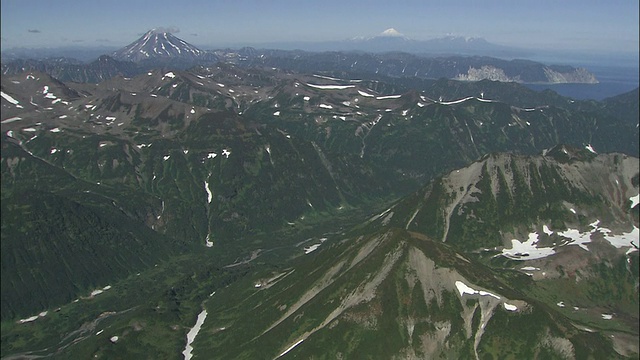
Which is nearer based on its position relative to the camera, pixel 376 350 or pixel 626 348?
pixel 376 350

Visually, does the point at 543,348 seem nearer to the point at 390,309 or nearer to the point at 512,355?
the point at 512,355

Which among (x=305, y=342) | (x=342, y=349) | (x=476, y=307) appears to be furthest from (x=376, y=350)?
(x=476, y=307)

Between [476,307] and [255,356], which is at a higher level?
[476,307]

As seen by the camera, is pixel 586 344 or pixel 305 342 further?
pixel 305 342

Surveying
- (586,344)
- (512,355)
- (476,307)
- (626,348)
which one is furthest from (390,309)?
(626,348)

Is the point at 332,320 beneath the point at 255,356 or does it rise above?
above

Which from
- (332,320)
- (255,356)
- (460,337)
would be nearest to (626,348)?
(460,337)

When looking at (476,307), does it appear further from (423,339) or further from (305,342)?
(305,342)

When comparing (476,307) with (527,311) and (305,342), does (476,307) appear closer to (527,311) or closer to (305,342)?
(527,311)
